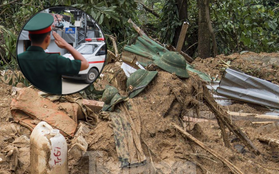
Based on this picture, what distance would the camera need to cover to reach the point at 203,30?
10391mm

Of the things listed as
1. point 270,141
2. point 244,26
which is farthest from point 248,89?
point 244,26

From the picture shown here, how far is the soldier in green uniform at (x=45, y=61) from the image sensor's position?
253 centimetres

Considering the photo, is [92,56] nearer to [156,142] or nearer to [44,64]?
[44,64]

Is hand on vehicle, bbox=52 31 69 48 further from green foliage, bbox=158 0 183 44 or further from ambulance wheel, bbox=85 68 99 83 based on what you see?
green foliage, bbox=158 0 183 44

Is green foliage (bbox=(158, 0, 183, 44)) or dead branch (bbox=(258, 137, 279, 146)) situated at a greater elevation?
dead branch (bbox=(258, 137, 279, 146))

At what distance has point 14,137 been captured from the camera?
407cm

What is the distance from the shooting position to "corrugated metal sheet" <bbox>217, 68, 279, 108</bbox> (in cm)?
730

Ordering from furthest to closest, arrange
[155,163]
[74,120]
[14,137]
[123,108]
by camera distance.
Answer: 1. [74,120]
2. [14,137]
3. [123,108]
4. [155,163]

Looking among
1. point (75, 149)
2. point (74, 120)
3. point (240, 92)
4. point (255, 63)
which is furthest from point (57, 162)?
point (255, 63)

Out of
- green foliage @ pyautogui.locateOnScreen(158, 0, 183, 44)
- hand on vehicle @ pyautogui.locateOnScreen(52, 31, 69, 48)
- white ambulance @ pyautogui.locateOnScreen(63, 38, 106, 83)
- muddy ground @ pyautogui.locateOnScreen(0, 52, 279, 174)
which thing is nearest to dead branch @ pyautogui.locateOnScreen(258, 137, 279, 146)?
muddy ground @ pyautogui.locateOnScreen(0, 52, 279, 174)

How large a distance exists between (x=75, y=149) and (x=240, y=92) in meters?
4.85

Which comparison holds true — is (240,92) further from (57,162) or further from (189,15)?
(189,15)

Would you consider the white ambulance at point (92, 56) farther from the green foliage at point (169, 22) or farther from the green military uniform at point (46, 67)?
the green foliage at point (169, 22)

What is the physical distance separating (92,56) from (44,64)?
1.26ft
